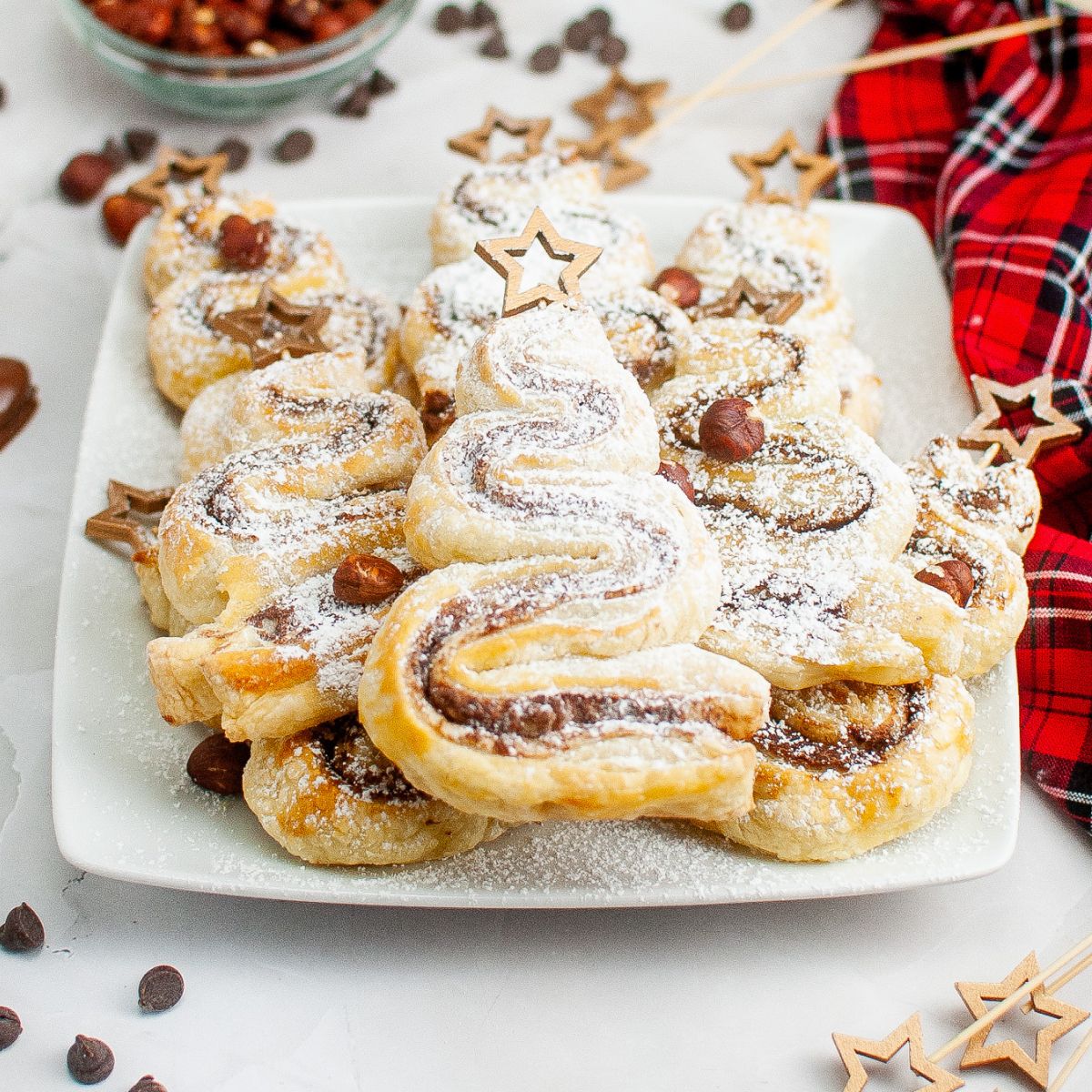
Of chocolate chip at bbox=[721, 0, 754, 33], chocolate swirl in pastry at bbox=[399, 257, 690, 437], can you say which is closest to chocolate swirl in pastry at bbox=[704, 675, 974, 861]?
chocolate swirl in pastry at bbox=[399, 257, 690, 437]

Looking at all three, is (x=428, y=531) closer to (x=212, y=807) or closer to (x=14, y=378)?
(x=212, y=807)

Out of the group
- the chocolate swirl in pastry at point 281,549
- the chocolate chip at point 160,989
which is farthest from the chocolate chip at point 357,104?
the chocolate chip at point 160,989

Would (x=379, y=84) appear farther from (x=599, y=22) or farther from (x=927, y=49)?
(x=927, y=49)

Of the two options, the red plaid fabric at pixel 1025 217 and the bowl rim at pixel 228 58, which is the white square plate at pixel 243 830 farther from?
the bowl rim at pixel 228 58

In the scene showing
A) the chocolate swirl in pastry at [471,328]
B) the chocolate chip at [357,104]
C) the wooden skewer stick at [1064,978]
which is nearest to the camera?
the wooden skewer stick at [1064,978]

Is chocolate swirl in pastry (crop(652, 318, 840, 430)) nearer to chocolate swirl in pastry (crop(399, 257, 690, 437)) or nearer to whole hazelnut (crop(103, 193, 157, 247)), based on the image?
chocolate swirl in pastry (crop(399, 257, 690, 437))

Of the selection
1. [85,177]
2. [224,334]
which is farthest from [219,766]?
[85,177]
